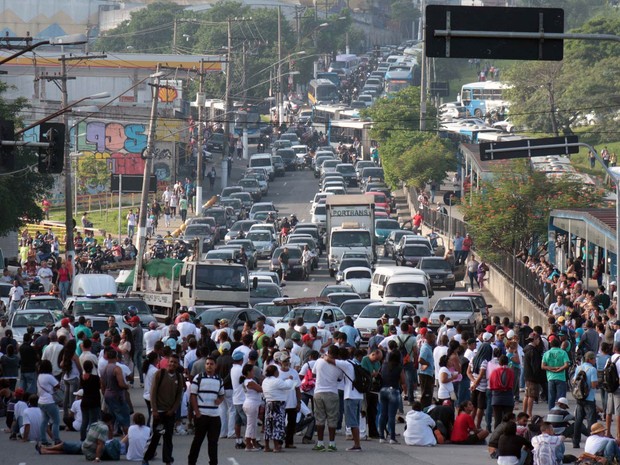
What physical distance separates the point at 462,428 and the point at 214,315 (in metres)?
11.7

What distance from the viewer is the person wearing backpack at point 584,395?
24.0 meters

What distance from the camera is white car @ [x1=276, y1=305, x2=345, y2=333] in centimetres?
3669

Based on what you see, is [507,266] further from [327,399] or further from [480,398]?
[327,399]

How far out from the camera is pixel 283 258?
58.3 meters

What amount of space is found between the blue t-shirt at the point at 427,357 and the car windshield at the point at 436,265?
26.7m

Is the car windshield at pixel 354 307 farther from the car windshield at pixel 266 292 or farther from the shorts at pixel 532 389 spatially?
the shorts at pixel 532 389

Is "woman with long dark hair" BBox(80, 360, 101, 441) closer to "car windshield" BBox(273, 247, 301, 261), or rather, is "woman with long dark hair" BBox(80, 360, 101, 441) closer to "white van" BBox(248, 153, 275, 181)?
"car windshield" BBox(273, 247, 301, 261)

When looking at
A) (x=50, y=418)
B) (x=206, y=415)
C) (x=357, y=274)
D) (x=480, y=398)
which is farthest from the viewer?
(x=357, y=274)

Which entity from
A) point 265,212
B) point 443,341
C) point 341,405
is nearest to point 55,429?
point 341,405

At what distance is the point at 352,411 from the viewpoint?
76.6 ft

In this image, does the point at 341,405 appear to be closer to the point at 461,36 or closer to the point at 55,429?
the point at 55,429

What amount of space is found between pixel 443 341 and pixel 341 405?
310cm

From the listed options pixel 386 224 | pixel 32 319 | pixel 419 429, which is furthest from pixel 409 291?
pixel 386 224

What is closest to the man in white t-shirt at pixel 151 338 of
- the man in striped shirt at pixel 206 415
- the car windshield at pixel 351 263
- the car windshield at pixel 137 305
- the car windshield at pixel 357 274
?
the car windshield at pixel 137 305
